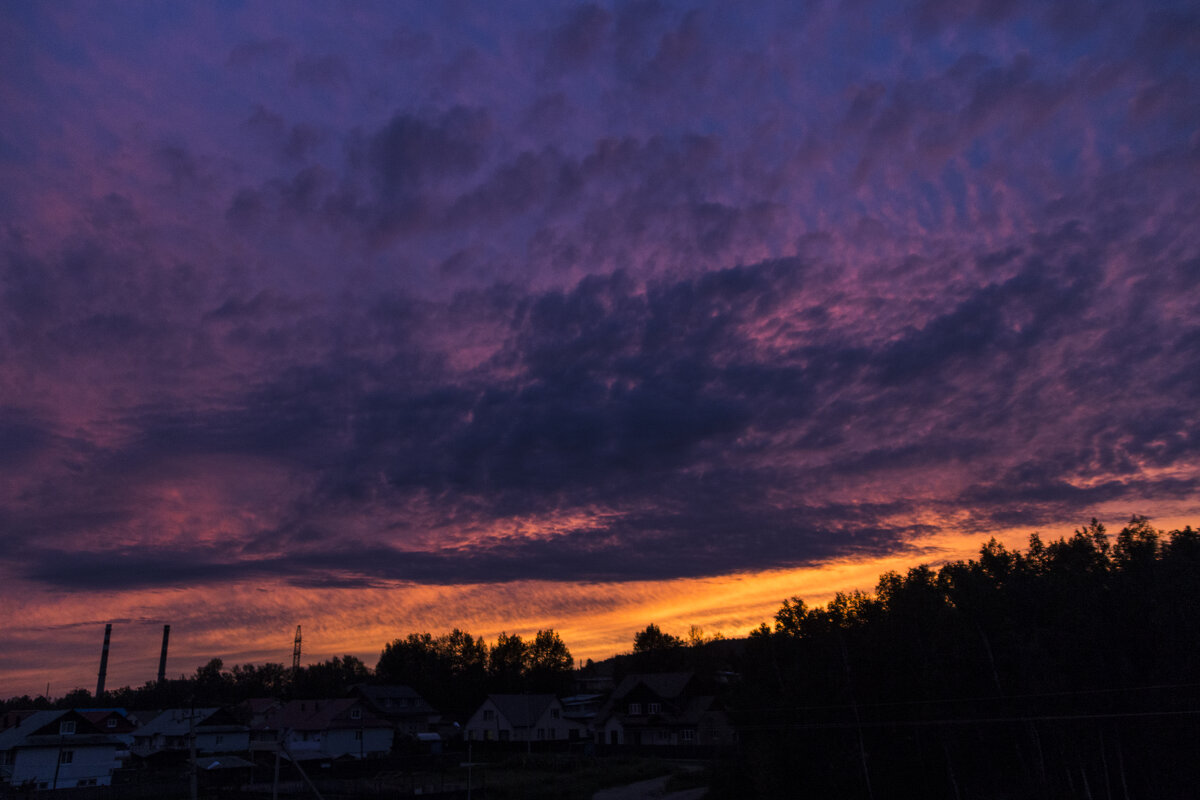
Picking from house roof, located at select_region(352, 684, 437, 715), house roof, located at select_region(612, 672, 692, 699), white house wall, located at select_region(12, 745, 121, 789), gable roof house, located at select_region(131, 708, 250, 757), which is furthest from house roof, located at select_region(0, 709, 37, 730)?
house roof, located at select_region(612, 672, 692, 699)

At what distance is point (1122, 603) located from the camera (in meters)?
40.8

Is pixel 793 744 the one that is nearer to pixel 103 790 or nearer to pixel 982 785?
pixel 982 785

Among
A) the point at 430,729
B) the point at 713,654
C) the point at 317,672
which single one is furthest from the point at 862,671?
the point at 317,672

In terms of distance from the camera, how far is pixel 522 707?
4065 inches

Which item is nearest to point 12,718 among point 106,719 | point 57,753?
point 106,719

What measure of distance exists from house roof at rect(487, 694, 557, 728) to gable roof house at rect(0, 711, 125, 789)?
1688 inches

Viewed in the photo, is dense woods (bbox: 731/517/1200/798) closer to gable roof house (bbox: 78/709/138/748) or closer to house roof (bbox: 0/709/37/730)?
gable roof house (bbox: 78/709/138/748)

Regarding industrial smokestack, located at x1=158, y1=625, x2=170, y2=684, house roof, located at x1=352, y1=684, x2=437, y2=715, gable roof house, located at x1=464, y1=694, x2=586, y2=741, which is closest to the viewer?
house roof, located at x1=352, y1=684, x2=437, y2=715

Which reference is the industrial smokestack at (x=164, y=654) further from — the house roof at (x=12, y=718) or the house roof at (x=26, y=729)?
the house roof at (x=26, y=729)

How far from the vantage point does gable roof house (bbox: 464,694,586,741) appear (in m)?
100

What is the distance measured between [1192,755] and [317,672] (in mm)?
148136

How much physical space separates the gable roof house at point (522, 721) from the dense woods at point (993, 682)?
5193cm

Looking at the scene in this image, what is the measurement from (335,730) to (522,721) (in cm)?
2361

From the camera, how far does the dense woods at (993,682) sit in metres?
37.8
